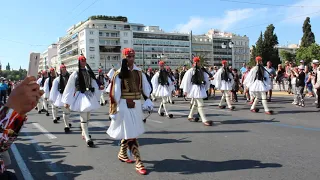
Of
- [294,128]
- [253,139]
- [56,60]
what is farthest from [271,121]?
[56,60]

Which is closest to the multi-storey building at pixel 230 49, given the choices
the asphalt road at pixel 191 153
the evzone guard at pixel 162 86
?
the evzone guard at pixel 162 86

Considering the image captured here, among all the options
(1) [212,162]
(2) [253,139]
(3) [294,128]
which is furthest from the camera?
(3) [294,128]

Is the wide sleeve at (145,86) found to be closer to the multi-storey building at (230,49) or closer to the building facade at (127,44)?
the building facade at (127,44)

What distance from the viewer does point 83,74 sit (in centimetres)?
786

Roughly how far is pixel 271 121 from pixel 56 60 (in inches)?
6092

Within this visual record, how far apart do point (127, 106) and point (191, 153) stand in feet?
5.80

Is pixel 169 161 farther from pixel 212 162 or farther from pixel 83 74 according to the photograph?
pixel 83 74

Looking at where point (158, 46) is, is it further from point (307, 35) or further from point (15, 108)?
point (15, 108)

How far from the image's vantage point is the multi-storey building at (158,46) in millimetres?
127312

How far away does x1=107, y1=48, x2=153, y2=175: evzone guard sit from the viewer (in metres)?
5.58

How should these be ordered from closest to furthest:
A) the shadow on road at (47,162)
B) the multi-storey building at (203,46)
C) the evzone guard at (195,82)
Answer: the shadow on road at (47,162) → the evzone guard at (195,82) → the multi-storey building at (203,46)

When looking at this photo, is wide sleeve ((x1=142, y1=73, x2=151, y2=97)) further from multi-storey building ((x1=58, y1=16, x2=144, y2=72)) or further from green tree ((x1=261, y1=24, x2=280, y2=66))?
multi-storey building ((x1=58, y1=16, x2=144, y2=72))

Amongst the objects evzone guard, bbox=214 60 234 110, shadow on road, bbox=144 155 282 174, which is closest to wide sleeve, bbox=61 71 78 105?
shadow on road, bbox=144 155 282 174

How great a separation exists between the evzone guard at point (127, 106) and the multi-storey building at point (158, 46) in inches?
4704
